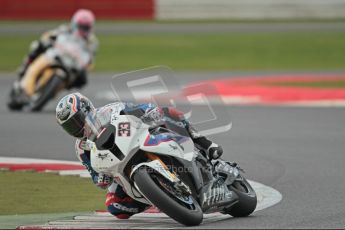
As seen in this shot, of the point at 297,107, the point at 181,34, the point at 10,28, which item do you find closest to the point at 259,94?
the point at 297,107

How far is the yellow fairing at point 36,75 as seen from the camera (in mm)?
19484

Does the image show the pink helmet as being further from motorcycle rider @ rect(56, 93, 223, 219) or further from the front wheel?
the front wheel

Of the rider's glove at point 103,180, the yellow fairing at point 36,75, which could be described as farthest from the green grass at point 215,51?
the rider's glove at point 103,180

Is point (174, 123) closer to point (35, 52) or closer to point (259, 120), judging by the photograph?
point (259, 120)

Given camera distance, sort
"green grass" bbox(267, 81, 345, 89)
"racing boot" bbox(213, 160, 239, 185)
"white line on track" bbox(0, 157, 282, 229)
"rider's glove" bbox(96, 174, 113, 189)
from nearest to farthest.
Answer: "white line on track" bbox(0, 157, 282, 229) < "rider's glove" bbox(96, 174, 113, 189) < "racing boot" bbox(213, 160, 239, 185) < "green grass" bbox(267, 81, 345, 89)

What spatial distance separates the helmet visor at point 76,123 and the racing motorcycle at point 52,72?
10.7 meters

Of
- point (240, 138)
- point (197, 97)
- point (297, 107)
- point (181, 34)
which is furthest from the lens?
point (181, 34)

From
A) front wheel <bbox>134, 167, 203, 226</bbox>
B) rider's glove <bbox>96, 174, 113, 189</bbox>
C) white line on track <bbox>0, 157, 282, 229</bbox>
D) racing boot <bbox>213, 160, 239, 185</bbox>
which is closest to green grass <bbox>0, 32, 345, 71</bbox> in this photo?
white line on track <bbox>0, 157, 282, 229</bbox>

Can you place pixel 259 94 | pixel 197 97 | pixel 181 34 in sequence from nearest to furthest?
pixel 197 97 < pixel 259 94 < pixel 181 34

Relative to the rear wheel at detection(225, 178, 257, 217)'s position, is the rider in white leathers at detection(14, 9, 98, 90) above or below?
below

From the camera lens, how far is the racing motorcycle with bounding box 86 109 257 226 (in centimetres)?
806

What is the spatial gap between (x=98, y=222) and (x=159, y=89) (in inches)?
44.8

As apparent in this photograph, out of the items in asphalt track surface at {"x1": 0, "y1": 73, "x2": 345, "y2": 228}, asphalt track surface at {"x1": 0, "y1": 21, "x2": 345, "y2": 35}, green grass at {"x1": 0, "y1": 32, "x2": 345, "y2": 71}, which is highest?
asphalt track surface at {"x1": 0, "y1": 73, "x2": 345, "y2": 228}

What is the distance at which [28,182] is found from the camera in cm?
1130
